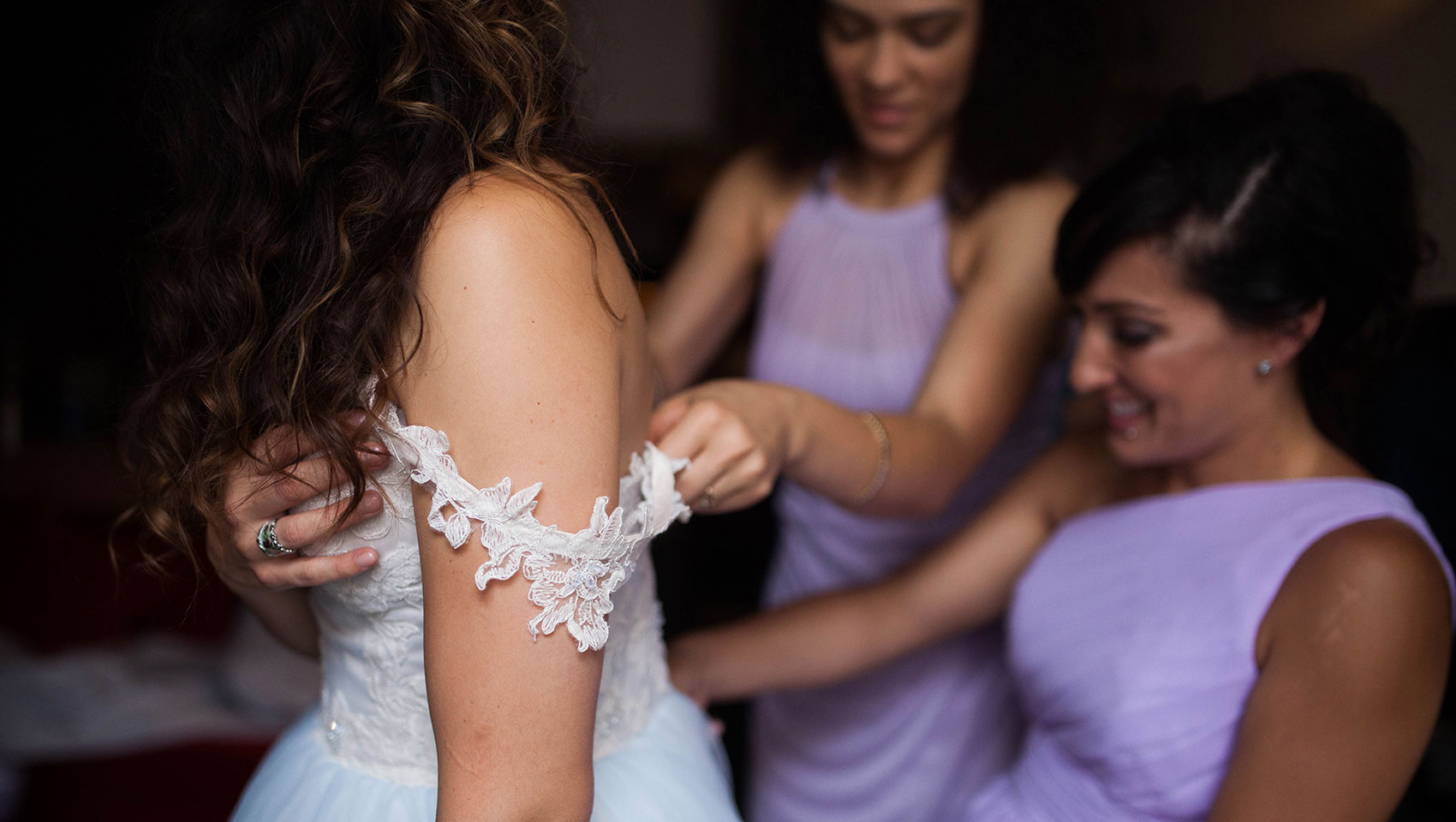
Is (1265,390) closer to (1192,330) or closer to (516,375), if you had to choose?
(1192,330)

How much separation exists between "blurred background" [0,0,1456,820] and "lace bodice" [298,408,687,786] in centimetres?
17

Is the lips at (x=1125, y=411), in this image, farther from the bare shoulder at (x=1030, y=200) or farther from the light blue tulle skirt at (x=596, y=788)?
the light blue tulle skirt at (x=596, y=788)

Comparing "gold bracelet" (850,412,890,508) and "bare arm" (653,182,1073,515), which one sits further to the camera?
"gold bracelet" (850,412,890,508)

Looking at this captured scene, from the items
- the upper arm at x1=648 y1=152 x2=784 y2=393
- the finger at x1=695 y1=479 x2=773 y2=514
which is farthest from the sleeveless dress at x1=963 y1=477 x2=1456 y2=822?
the upper arm at x1=648 y1=152 x2=784 y2=393

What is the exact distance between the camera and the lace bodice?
85 centimetres

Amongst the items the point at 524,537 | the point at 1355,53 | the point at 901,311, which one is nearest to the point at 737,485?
the point at 524,537

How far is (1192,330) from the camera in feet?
4.60

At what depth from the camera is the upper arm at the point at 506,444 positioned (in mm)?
838

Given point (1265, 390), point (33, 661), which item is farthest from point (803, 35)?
point (33, 661)

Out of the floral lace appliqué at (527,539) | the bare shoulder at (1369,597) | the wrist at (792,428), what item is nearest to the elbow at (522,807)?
the floral lace appliqué at (527,539)

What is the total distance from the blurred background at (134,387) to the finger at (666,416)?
0.18m

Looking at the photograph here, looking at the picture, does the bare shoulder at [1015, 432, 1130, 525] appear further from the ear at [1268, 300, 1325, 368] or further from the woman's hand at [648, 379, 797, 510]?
the woman's hand at [648, 379, 797, 510]

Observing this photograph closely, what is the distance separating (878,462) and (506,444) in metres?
0.76

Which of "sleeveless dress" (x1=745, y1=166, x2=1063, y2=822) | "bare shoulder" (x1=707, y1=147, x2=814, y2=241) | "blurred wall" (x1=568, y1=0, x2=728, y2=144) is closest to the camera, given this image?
"sleeveless dress" (x1=745, y1=166, x2=1063, y2=822)
